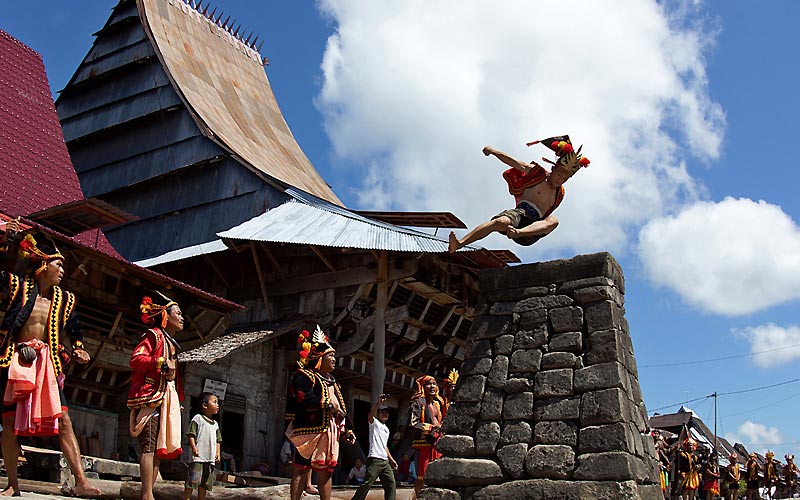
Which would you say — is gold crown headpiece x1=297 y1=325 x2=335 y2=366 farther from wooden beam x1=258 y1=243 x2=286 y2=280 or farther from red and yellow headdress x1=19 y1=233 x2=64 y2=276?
wooden beam x1=258 y1=243 x2=286 y2=280

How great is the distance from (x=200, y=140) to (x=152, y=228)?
2011 millimetres

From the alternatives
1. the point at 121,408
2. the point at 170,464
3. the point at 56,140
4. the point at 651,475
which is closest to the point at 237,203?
the point at 56,140

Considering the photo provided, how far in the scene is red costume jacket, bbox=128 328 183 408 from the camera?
6.54m

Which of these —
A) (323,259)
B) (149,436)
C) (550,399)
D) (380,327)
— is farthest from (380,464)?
(323,259)

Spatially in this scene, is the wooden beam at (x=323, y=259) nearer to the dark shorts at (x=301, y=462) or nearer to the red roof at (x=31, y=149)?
the red roof at (x=31, y=149)

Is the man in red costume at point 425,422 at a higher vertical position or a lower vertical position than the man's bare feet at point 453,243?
lower

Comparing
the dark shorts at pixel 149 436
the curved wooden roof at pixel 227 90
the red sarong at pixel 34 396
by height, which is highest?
the curved wooden roof at pixel 227 90

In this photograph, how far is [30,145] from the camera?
1390cm

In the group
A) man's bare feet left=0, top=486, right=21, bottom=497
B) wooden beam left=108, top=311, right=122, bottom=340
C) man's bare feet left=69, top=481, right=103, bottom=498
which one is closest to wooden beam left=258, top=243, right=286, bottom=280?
wooden beam left=108, top=311, right=122, bottom=340

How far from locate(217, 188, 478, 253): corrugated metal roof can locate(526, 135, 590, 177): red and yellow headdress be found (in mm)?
5451

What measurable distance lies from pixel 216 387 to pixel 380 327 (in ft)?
9.18

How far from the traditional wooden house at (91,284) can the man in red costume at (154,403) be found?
12.5 feet

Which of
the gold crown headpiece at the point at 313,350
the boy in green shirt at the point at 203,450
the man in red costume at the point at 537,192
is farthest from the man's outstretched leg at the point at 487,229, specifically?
the boy in green shirt at the point at 203,450

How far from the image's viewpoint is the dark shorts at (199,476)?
7379 mm
